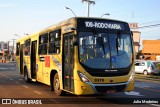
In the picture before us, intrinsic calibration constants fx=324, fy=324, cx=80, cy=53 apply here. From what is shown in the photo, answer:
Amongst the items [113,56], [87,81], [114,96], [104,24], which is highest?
[104,24]

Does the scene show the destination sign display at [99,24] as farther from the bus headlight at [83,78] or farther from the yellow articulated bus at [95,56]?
the bus headlight at [83,78]

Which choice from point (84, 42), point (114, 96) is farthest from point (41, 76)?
point (84, 42)

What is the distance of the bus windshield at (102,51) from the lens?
1182cm

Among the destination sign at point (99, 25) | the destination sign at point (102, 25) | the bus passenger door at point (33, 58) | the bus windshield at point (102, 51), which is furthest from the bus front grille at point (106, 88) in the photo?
the bus passenger door at point (33, 58)

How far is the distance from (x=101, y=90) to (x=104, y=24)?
2561 millimetres

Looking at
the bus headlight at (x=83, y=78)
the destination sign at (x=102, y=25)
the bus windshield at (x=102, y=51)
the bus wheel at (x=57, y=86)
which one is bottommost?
the bus wheel at (x=57, y=86)

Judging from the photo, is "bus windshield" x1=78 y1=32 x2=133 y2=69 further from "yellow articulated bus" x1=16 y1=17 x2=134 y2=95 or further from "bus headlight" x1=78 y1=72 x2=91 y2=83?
"bus headlight" x1=78 y1=72 x2=91 y2=83

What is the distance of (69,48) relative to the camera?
1266 centimetres

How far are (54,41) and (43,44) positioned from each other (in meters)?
2.23

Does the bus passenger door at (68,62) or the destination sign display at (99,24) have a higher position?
the destination sign display at (99,24)

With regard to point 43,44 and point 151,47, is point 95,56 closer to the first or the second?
point 43,44

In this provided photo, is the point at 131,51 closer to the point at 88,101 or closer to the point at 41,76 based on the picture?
the point at 88,101

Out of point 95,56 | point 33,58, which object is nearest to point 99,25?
point 95,56

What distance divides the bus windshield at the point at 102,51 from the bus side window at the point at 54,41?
2231mm
